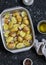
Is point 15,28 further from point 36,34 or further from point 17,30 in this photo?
point 36,34

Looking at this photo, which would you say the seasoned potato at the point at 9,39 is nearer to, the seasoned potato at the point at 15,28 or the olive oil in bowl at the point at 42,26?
the seasoned potato at the point at 15,28

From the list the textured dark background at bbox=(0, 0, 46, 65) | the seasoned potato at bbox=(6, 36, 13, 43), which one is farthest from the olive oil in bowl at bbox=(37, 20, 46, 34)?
the seasoned potato at bbox=(6, 36, 13, 43)

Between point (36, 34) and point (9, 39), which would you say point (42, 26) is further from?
point (9, 39)

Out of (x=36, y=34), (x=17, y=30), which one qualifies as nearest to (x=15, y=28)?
(x=17, y=30)

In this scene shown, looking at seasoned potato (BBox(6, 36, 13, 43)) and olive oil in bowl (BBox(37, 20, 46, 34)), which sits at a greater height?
olive oil in bowl (BBox(37, 20, 46, 34))

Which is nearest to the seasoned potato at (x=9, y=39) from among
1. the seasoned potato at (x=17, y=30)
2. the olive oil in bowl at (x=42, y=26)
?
the seasoned potato at (x=17, y=30)

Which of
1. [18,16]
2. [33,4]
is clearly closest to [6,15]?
[18,16]

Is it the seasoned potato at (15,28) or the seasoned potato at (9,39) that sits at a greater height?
the seasoned potato at (15,28)

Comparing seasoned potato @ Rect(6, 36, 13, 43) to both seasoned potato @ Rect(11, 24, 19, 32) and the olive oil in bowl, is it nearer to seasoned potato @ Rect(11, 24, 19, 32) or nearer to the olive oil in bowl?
seasoned potato @ Rect(11, 24, 19, 32)

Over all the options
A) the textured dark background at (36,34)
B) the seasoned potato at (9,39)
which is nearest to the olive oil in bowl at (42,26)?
the textured dark background at (36,34)
